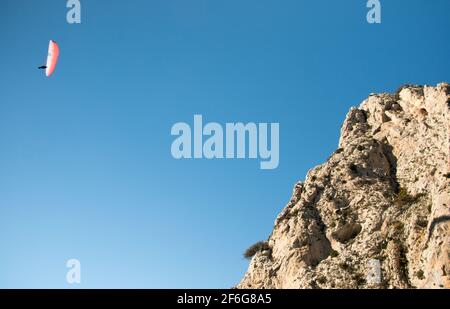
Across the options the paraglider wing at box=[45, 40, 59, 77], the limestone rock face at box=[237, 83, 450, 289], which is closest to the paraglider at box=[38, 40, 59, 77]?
the paraglider wing at box=[45, 40, 59, 77]

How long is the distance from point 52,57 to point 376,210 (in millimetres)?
40932

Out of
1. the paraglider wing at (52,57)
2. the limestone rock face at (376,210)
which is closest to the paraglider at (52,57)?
the paraglider wing at (52,57)

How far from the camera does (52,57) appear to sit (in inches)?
2195

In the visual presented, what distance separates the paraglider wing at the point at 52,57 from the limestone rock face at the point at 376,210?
1386 inches

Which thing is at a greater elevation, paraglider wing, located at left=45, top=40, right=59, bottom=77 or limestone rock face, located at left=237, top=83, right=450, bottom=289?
Result: paraglider wing, located at left=45, top=40, right=59, bottom=77

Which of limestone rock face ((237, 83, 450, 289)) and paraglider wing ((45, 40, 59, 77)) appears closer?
limestone rock face ((237, 83, 450, 289))

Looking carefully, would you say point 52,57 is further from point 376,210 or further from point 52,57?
point 376,210

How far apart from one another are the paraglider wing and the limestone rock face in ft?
116

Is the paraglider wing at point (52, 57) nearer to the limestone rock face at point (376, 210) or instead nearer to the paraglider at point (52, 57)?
the paraglider at point (52, 57)

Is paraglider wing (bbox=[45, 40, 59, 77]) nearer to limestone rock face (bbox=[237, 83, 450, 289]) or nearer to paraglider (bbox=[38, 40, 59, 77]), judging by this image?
paraglider (bbox=[38, 40, 59, 77])

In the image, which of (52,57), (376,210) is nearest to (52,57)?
(52,57)

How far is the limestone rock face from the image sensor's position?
54.9 metres

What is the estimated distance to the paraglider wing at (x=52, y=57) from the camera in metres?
55.4
